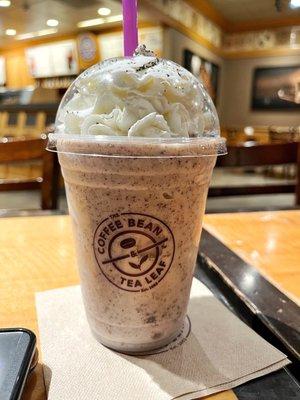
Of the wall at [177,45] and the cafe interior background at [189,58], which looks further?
the wall at [177,45]

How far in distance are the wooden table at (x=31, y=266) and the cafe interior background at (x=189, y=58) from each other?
304 cm

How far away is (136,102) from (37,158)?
114 cm

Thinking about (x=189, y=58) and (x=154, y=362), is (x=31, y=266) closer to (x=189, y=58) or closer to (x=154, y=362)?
(x=154, y=362)

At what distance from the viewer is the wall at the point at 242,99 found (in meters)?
9.45

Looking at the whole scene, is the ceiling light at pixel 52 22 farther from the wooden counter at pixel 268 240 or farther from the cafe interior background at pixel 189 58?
the wooden counter at pixel 268 240

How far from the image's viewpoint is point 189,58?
24.0 feet

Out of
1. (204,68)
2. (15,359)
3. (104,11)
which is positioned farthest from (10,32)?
(15,359)

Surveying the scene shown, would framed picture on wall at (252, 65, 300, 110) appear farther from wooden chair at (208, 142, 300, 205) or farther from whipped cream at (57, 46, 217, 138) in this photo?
whipped cream at (57, 46, 217, 138)

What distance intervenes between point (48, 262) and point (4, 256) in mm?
102

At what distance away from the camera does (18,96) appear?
816 cm

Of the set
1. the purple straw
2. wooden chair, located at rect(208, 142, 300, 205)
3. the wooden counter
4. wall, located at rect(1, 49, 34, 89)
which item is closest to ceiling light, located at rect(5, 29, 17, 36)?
wall, located at rect(1, 49, 34, 89)

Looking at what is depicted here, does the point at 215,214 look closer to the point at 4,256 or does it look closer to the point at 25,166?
the point at 4,256

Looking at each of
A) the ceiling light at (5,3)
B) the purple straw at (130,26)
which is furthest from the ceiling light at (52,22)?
the purple straw at (130,26)

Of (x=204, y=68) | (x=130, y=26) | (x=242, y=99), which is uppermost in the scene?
(x=204, y=68)
